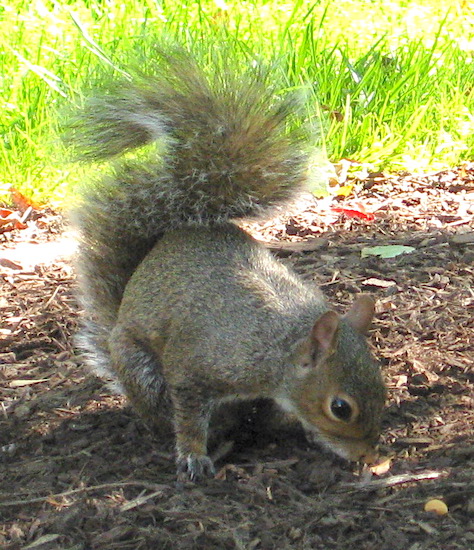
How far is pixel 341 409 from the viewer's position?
2.45 meters

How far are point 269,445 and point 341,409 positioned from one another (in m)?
0.37

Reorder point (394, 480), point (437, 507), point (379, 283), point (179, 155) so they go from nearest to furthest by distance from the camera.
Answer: point (437, 507) → point (394, 480) → point (179, 155) → point (379, 283)

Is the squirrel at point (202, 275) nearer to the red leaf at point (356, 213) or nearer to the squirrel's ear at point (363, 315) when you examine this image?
the squirrel's ear at point (363, 315)

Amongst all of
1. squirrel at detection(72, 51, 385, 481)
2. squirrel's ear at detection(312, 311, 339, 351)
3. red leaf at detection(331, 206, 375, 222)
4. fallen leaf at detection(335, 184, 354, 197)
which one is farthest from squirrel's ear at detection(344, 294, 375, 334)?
fallen leaf at detection(335, 184, 354, 197)

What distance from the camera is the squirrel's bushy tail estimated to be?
290cm

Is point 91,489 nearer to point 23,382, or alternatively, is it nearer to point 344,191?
point 23,382

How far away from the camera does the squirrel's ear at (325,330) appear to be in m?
2.46

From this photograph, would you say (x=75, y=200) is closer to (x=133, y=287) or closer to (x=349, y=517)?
(x=133, y=287)

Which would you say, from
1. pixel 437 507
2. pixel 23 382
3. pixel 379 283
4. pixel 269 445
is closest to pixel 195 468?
pixel 269 445

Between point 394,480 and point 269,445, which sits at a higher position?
point 394,480

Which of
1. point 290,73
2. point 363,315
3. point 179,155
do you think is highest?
point 179,155

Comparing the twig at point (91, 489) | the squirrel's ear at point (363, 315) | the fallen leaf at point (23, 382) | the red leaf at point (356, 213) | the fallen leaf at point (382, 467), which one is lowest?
the fallen leaf at point (23, 382)

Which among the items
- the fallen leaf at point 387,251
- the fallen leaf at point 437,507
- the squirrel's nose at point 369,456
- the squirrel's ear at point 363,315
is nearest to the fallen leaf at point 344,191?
the fallen leaf at point 387,251

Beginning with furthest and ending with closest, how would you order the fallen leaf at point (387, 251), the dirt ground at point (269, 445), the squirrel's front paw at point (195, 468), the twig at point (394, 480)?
the fallen leaf at point (387, 251) → the squirrel's front paw at point (195, 468) → the twig at point (394, 480) → the dirt ground at point (269, 445)
